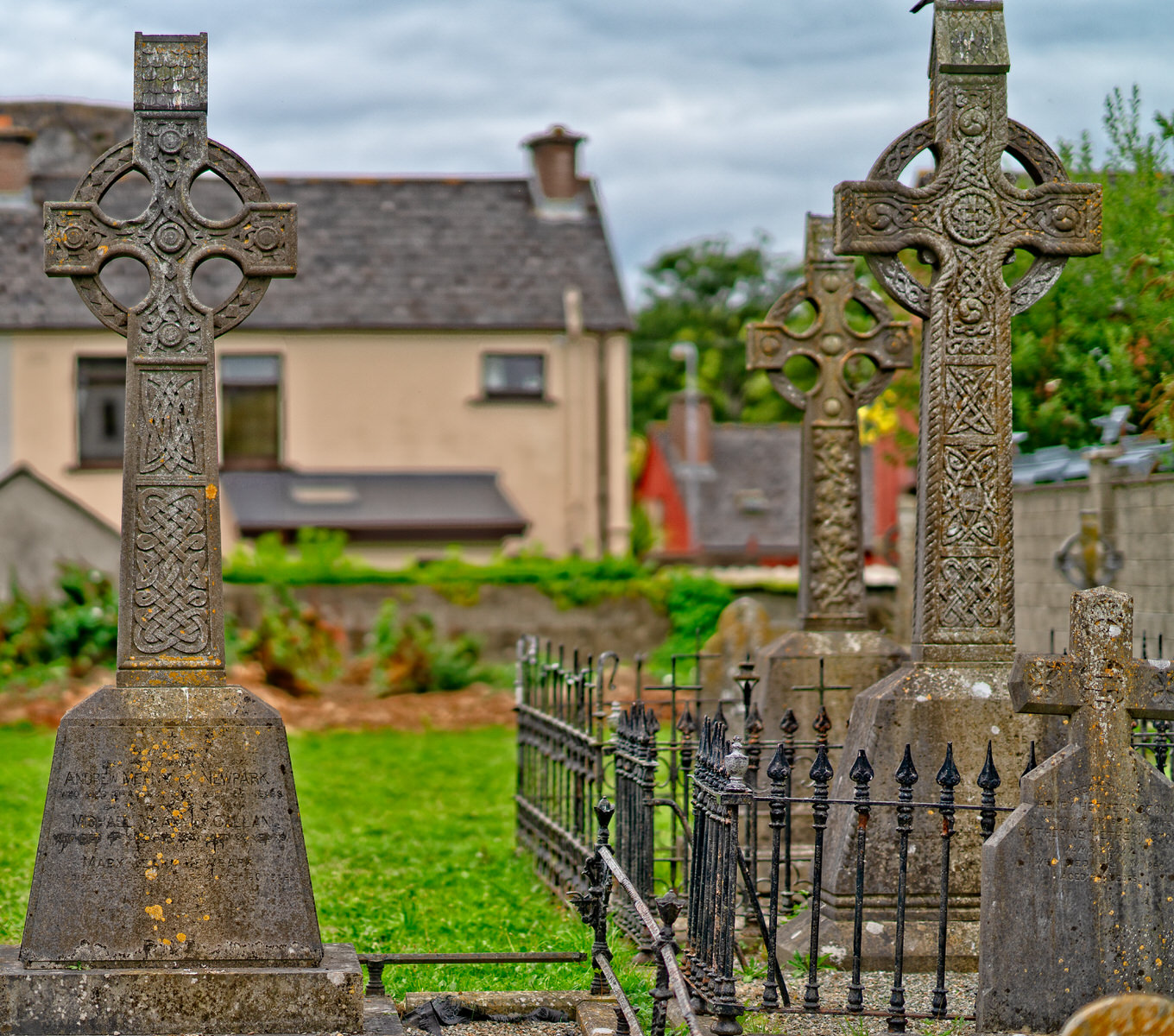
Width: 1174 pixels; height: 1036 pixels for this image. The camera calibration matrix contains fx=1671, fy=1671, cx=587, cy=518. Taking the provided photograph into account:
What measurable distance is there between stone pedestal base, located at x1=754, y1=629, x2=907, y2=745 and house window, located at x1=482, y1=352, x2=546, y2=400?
60.6 feet

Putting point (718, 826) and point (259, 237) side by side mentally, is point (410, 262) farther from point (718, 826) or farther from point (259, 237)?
point (718, 826)

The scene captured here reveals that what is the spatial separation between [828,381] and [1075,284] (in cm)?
429

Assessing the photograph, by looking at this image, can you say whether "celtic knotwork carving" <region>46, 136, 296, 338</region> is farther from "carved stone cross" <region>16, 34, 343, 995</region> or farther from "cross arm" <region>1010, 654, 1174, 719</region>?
"cross arm" <region>1010, 654, 1174, 719</region>

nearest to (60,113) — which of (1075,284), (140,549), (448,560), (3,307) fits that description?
(3,307)

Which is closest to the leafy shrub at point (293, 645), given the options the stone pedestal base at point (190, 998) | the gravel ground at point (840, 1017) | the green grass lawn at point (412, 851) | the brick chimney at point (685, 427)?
the green grass lawn at point (412, 851)

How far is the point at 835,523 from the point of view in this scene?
10406mm

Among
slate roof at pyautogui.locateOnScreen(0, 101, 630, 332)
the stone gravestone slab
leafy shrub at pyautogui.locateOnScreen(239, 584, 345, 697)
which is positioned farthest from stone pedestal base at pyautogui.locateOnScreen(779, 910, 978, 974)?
slate roof at pyautogui.locateOnScreen(0, 101, 630, 332)

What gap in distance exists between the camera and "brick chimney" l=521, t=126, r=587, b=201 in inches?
1152

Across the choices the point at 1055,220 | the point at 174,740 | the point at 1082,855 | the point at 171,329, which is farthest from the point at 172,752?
the point at 1055,220

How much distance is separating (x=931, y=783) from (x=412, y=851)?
4938mm

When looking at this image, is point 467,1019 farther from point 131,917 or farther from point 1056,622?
point 1056,622

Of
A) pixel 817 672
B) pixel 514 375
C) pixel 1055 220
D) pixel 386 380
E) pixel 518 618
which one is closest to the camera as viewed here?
pixel 1055 220

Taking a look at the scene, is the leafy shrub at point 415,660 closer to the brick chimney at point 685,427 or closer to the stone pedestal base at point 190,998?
the stone pedestal base at point 190,998

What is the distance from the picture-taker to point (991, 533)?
7.39 m
